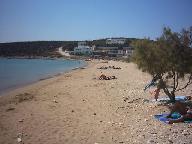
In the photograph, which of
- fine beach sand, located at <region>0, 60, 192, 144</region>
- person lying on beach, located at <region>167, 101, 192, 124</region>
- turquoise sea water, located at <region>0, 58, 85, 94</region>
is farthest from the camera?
turquoise sea water, located at <region>0, 58, 85, 94</region>

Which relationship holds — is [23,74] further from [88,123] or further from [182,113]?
[182,113]

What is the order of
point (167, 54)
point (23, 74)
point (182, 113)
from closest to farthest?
point (182, 113), point (167, 54), point (23, 74)

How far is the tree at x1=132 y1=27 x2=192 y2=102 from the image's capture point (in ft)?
47.1

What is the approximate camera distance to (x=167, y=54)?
14.6 m

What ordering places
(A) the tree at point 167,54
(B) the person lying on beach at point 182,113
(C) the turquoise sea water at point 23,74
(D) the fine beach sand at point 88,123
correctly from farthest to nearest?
(C) the turquoise sea water at point 23,74, (A) the tree at point 167,54, (B) the person lying on beach at point 182,113, (D) the fine beach sand at point 88,123

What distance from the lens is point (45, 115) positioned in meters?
14.7

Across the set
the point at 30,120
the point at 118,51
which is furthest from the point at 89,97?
the point at 118,51

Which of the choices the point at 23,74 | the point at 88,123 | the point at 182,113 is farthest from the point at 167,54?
the point at 23,74

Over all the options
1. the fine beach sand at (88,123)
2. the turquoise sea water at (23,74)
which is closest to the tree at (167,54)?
the fine beach sand at (88,123)

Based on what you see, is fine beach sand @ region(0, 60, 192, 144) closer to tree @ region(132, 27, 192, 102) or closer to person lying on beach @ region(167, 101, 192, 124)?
person lying on beach @ region(167, 101, 192, 124)

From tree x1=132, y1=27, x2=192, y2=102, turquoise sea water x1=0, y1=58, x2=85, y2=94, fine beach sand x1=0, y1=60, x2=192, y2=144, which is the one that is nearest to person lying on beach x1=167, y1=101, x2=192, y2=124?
fine beach sand x1=0, y1=60, x2=192, y2=144

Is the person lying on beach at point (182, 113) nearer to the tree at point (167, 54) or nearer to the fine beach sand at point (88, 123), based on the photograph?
the fine beach sand at point (88, 123)

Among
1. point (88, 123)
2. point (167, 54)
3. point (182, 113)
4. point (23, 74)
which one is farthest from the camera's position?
point (23, 74)

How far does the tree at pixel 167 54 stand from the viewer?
14.4 meters
